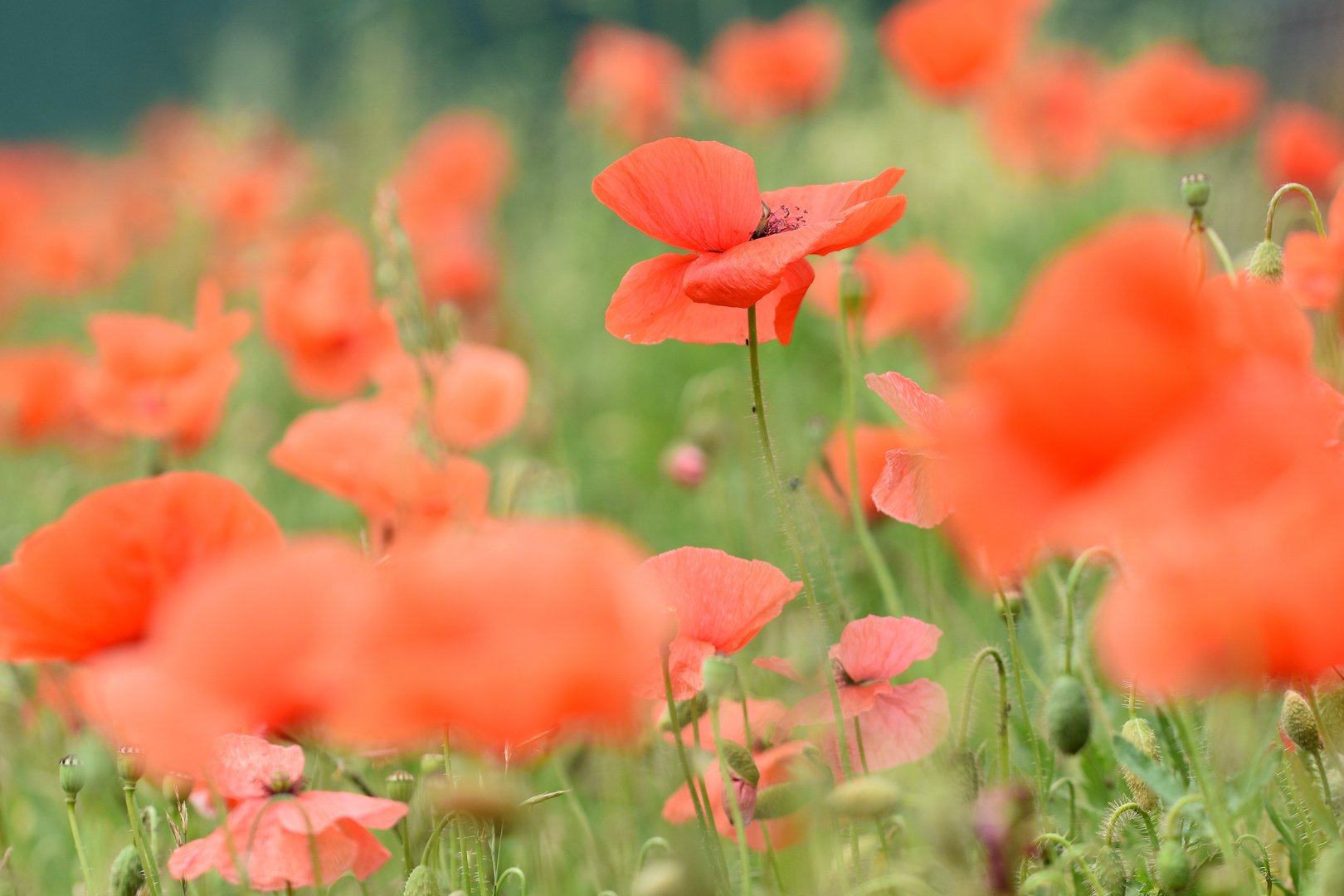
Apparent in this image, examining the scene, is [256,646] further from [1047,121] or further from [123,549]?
[1047,121]

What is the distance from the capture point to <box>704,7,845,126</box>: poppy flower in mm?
3398

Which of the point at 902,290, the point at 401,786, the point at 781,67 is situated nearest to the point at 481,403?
the point at 401,786

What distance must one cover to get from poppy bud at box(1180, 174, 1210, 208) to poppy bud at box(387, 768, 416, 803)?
2.46 feet

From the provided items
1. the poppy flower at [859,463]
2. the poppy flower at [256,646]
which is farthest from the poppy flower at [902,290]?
the poppy flower at [256,646]

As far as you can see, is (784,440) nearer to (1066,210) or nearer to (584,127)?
(1066,210)

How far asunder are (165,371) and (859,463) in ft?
2.86

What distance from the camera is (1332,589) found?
49cm

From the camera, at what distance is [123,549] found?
0.69 m

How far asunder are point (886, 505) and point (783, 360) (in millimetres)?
1826

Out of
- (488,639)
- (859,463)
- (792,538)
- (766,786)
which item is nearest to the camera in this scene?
(488,639)

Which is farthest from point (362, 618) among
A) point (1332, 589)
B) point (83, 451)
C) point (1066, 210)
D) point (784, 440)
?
point (1066, 210)

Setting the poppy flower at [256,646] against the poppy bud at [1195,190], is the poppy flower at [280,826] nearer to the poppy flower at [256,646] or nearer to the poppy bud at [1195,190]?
the poppy flower at [256,646]

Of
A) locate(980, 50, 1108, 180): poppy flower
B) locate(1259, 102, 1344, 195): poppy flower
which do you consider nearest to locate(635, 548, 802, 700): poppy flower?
locate(1259, 102, 1344, 195): poppy flower

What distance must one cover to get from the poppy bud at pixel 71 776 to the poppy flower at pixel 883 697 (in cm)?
50
